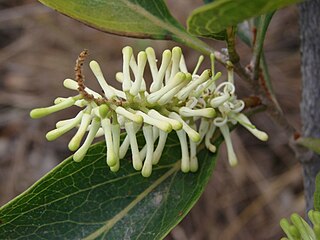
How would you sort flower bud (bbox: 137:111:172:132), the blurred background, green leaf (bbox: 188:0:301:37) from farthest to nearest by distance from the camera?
the blurred background, flower bud (bbox: 137:111:172:132), green leaf (bbox: 188:0:301:37)

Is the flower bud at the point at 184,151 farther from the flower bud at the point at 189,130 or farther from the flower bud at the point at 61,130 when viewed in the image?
the flower bud at the point at 61,130

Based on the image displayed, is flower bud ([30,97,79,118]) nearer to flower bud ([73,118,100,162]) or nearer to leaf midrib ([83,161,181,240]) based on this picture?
flower bud ([73,118,100,162])

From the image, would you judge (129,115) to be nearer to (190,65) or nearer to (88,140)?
(88,140)

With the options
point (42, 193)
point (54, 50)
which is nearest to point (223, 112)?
point (42, 193)

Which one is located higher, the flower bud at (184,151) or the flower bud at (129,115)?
the flower bud at (129,115)

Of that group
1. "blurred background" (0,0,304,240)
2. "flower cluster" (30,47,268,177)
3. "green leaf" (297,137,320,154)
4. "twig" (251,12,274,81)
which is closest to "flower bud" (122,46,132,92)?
"flower cluster" (30,47,268,177)

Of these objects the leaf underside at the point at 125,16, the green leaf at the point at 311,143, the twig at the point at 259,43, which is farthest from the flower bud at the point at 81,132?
the green leaf at the point at 311,143
